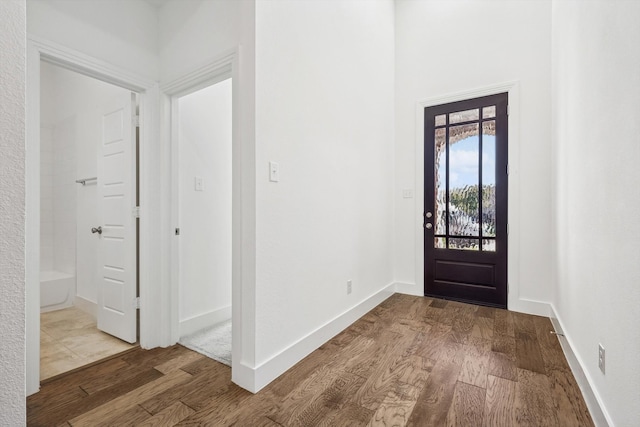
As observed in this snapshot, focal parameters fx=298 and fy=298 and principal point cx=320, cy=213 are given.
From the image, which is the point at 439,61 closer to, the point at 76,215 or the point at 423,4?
the point at 423,4

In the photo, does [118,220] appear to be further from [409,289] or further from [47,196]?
[409,289]

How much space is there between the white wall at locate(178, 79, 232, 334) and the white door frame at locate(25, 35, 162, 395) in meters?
0.24

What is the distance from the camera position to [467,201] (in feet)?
11.1

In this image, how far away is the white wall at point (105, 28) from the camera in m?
1.85

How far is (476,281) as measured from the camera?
3.35 metres

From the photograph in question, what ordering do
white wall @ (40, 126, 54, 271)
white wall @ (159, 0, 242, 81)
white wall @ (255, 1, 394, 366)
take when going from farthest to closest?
1. white wall @ (40, 126, 54, 271)
2. white wall @ (159, 0, 242, 81)
3. white wall @ (255, 1, 394, 366)

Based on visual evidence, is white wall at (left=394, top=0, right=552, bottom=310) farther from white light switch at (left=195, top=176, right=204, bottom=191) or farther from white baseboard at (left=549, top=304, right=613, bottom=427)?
white light switch at (left=195, top=176, right=204, bottom=191)

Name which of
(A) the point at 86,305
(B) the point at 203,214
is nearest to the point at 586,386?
(B) the point at 203,214

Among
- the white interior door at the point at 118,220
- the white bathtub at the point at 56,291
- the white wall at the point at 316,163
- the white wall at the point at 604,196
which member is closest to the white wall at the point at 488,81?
the white wall at the point at 316,163

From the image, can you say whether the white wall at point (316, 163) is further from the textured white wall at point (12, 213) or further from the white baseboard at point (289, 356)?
the textured white wall at point (12, 213)

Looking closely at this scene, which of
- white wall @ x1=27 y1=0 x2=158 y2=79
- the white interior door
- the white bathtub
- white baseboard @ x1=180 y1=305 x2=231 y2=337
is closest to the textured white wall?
white wall @ x1=27 y1=0 x2=158 y2=79

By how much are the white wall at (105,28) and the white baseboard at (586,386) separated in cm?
348

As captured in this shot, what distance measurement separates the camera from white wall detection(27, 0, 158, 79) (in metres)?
1.85

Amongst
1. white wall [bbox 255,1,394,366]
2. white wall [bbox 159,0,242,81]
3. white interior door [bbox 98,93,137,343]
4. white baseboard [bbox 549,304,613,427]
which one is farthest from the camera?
white interior door [bbox 98,93,137,343]
